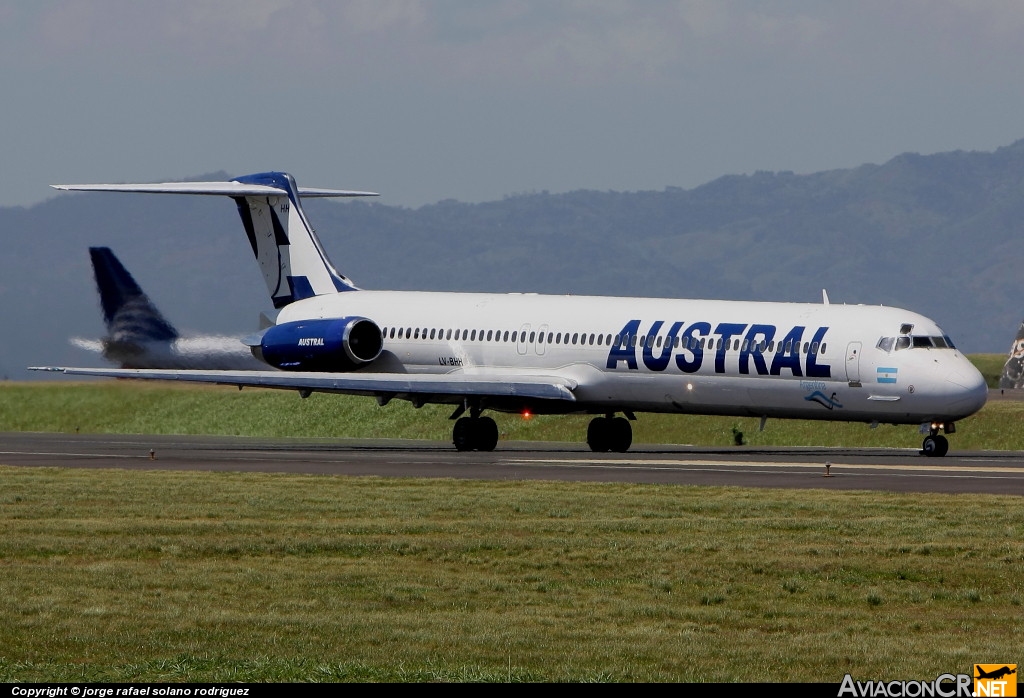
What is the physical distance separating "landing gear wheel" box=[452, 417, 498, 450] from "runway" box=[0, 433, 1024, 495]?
38 cm

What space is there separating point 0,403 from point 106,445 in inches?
779

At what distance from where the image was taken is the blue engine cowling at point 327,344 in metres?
47.1

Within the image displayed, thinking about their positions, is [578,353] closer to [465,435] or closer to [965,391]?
[465,435]

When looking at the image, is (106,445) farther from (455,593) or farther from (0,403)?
(455,593)

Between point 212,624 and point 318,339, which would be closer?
point 212,624

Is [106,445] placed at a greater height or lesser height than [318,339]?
lesser

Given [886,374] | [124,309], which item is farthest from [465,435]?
[124,309]

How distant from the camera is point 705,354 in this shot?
41.4 m

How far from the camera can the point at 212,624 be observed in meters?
16.6

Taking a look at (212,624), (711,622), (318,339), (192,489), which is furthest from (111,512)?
(318,339)

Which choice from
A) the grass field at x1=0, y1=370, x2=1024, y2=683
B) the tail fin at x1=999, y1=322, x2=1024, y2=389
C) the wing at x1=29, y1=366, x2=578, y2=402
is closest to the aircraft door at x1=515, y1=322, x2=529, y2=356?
the wing at x1=29, y1=366, x2=578, y2=402

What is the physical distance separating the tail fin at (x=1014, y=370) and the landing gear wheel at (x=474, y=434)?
40.1 m

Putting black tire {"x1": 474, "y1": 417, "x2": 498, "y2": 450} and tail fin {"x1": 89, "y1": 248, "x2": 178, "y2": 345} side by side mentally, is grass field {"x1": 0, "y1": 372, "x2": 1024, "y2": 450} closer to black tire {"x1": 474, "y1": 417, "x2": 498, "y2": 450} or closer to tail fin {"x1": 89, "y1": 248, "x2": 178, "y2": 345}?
tail fin {"x1": 89, "y1": 248, "x2": 178, "y2": 345}

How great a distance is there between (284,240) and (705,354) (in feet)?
49.0
